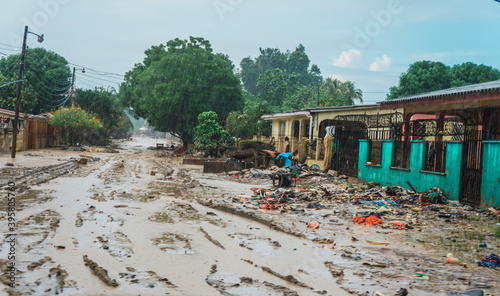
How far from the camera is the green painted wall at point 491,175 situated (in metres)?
10.2

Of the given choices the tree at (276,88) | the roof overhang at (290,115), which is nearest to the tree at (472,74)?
the roof overhang at (290,115)

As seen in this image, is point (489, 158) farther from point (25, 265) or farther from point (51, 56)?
point (51, 56)

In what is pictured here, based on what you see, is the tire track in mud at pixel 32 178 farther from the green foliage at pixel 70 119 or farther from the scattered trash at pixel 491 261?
the green foliage at pixel 70 119

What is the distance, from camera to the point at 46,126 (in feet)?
127

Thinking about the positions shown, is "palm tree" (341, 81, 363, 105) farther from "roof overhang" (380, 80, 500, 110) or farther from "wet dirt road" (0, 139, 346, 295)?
"wet dirt road" (0, 139, 346, 295)

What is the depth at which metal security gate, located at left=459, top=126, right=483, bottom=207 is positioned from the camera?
1079 centimetres

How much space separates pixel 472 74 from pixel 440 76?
9.53 feet

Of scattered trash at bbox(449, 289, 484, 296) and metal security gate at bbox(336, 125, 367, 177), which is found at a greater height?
metal security gate at bbox(336, 125, 367, 177)

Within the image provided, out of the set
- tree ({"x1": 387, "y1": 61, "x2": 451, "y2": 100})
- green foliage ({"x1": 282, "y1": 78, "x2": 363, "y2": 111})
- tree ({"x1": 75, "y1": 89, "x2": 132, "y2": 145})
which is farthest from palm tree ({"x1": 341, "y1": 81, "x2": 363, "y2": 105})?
tree ({"x1": 75, "y1": 89, "x2": 132, "y2": 145})

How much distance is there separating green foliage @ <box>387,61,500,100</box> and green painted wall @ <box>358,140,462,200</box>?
2868 cm

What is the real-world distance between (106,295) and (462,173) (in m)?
10.1

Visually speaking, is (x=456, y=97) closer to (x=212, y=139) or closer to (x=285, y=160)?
(x=285, y=160)

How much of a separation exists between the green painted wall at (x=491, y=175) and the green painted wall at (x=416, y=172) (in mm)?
836

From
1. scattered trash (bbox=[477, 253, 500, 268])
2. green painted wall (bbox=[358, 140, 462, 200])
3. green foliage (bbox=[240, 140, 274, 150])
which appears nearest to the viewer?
scattered trash (bbox=[477, 253, 500, 268])
